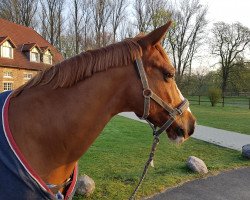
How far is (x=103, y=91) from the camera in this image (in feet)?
6.61

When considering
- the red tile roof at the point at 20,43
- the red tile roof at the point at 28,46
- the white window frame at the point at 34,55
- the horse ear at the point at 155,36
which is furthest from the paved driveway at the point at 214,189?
the white window frame at the point at 34,55

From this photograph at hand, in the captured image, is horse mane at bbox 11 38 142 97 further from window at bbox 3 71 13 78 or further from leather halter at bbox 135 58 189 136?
window at bbox 3 71 13 78

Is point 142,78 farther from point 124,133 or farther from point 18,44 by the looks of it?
point 18,44

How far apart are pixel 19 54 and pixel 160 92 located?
99.2 feet

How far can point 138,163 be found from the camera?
7.15 m

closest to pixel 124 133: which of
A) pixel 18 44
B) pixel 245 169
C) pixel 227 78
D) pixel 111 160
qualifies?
pixel 111 160

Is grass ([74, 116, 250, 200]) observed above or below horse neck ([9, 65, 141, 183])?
below

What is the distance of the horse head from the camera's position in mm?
2027

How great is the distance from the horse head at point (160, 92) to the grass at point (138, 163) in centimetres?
316

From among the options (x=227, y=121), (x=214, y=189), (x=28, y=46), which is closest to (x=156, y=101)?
(x=214, y=189)

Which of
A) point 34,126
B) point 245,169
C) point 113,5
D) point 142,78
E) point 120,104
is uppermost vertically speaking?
point 113,5

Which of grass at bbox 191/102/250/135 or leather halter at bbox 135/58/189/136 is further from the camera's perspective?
grass at bbox 191/102/250/135

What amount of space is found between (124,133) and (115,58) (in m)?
9.93

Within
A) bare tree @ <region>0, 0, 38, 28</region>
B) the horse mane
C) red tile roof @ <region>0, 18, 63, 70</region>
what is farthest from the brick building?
the horse mane
